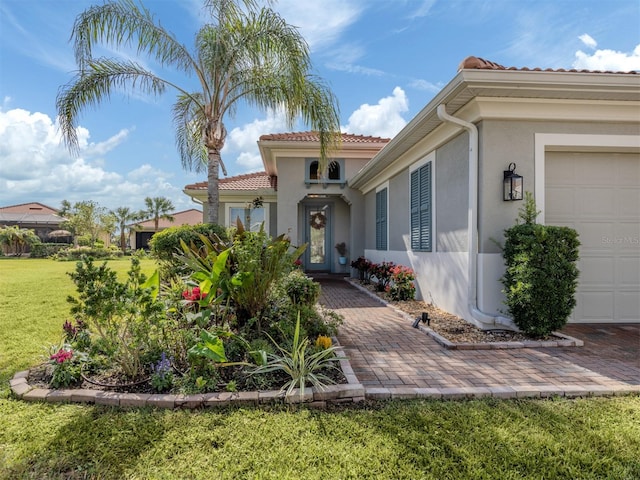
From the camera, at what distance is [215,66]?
7836mm

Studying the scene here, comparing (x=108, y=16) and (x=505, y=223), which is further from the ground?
(x=108, y=16)

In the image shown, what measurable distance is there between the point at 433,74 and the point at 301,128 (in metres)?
4.14

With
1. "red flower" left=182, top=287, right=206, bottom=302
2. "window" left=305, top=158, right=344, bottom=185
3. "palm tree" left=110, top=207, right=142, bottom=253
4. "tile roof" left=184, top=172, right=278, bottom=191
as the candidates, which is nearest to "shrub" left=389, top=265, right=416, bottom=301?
"red flower" left=182, top=287, right=206, bottom=302

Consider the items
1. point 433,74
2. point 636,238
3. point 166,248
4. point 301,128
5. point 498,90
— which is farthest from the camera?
point 433,74

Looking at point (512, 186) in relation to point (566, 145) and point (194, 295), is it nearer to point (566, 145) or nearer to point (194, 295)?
point (566, 145)

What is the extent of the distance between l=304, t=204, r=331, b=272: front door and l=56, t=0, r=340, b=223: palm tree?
6.62 m

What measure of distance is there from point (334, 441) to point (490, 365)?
2.56 metres

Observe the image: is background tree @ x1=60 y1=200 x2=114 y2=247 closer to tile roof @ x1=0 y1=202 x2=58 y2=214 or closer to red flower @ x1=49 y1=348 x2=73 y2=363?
tile roof @ x1=0 y1=202 x2=58 y2=214

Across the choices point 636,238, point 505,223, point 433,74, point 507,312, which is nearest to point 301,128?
point 433,74

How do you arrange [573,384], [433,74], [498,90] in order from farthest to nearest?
[433,74] < [498,90] < [573,384]

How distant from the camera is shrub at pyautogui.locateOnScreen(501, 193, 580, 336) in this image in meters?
4.82

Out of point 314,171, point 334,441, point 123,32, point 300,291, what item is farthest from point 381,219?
point 334,441

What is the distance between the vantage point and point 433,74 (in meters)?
9.42

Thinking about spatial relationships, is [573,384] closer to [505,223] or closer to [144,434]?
[505,223]
